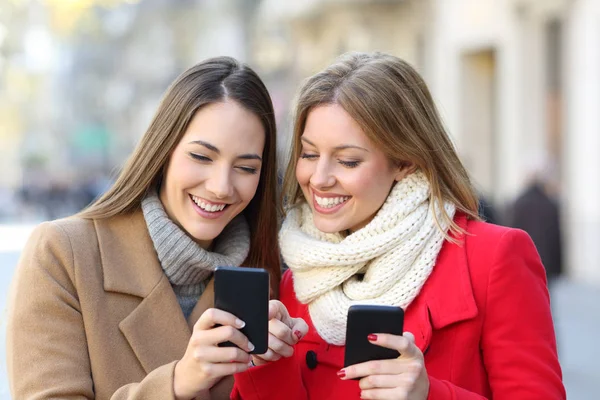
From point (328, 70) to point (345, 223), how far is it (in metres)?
0.57

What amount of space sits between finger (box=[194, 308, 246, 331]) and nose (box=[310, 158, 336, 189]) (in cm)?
69

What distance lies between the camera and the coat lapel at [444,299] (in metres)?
2.97

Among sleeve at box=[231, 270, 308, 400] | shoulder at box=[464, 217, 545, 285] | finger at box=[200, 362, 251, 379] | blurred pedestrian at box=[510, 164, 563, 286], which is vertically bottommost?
blurred pedestrian at box=[510, 164, 563, 286]

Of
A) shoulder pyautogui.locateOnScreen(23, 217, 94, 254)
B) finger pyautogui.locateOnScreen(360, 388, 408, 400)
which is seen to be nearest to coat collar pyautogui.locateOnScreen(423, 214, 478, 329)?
finger pyautogui.locateOnScreen(360, 388, 408, 400)

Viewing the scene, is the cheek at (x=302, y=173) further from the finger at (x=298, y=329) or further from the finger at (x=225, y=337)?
the finger at (x=225, y=337)

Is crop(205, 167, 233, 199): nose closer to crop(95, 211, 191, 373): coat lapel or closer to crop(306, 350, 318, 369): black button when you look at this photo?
crop(95, 211, 191, 373): coat lapel

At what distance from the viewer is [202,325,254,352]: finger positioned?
8.52ft

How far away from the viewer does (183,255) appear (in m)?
3.31

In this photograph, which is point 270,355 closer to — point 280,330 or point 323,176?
point 280,330

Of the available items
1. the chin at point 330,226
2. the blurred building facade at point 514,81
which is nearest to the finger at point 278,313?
the chin at point 330,226

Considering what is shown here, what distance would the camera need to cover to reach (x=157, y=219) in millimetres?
3320

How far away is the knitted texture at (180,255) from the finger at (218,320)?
0.71 meters

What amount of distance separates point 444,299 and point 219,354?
825 millimetres

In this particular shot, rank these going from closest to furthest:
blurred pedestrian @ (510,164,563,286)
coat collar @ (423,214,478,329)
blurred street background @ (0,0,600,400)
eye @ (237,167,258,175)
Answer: coat collar @ (423,214,478,329), eye @ (237,167,258,175), blurred pedestrian @ (510,164,563,286), blurred street background @ (0,0,600,400)
